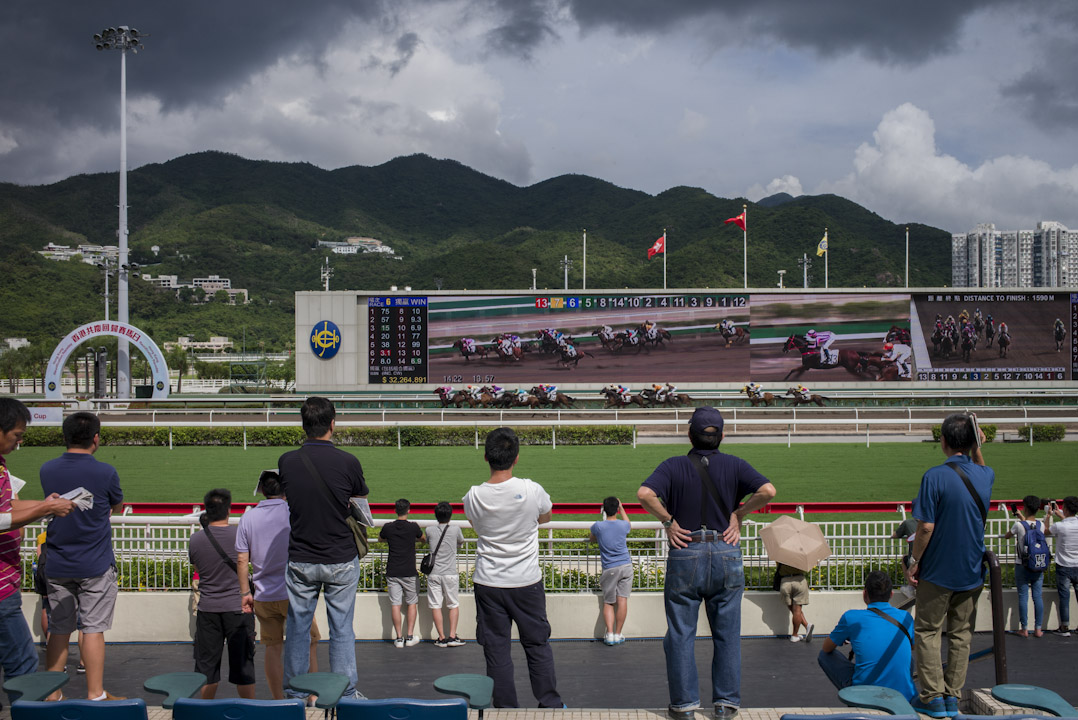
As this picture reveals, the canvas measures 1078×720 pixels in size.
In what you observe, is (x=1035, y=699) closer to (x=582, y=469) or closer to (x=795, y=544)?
(x=795, y=544)

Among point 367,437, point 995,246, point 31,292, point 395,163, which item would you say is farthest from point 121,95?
point 395,163

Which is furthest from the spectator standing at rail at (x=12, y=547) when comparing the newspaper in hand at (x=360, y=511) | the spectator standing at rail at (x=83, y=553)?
the newspaper in hand at (x=360, y=511)

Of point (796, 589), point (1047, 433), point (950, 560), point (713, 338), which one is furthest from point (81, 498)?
point (713, 338)

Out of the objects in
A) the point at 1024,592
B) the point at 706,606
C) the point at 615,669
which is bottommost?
the point at 615,669

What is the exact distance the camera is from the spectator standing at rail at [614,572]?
21.6 ft

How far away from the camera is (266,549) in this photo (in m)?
4.62

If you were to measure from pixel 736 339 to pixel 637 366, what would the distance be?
159 inches

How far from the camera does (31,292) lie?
237 feet

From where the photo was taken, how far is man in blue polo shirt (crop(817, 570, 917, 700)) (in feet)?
13.2

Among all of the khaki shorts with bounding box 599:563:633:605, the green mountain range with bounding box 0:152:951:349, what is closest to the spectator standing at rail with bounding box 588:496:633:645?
the khaki shorts with bounding box 599:563:633:605

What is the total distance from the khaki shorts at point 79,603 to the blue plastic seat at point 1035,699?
4.25m

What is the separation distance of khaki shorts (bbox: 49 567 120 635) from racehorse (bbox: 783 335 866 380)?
31023mm

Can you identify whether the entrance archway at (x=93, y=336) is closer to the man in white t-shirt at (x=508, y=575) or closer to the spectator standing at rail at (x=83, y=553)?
the spectator standing at rail at (x=83, y=553)

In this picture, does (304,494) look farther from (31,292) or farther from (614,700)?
(31,292)
